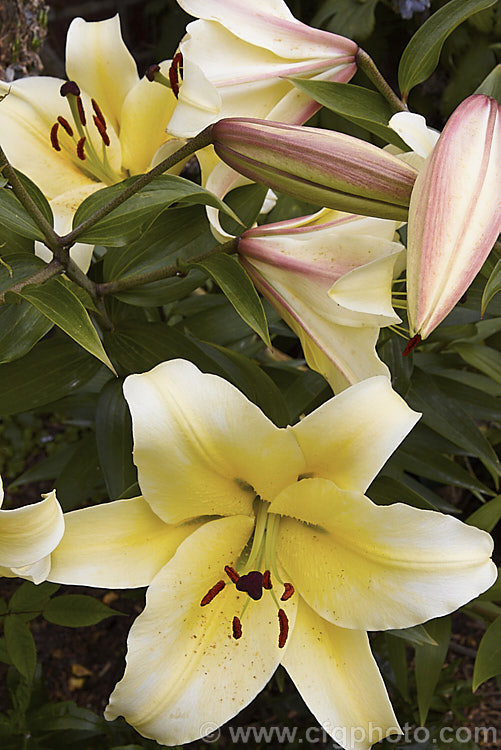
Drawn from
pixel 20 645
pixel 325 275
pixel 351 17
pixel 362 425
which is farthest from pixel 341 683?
pixel 351 17

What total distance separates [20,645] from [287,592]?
0.39 meters

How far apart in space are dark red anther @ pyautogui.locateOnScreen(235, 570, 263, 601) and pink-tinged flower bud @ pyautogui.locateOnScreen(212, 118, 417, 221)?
0.26m

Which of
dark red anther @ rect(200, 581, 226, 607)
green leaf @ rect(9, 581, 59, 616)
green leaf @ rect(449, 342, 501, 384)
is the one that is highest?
dark red anther @ rect(200, 581, 226, 607)

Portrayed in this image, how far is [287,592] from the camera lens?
0.55 metres

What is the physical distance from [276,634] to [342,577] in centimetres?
7

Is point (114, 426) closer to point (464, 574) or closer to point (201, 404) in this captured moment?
point (201, 404)

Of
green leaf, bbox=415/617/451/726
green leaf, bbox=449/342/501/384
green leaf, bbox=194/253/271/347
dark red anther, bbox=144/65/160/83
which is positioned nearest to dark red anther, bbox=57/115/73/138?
dark red anther, bbox=144/65/160/83

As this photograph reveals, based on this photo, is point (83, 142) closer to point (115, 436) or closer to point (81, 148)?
point (81, 148)

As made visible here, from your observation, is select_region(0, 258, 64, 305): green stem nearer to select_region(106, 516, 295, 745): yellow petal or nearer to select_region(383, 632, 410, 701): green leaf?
select_region(106, 516, 295, 745): yellow petal

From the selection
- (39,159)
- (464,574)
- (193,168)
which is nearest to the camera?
(464,574)

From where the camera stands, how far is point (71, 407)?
3.50 ft

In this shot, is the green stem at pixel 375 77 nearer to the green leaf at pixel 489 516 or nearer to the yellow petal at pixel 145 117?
the yellow petal at pixel 145 117

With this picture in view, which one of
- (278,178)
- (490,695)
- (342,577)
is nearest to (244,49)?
(278,178)

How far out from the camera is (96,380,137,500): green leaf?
0.78m
